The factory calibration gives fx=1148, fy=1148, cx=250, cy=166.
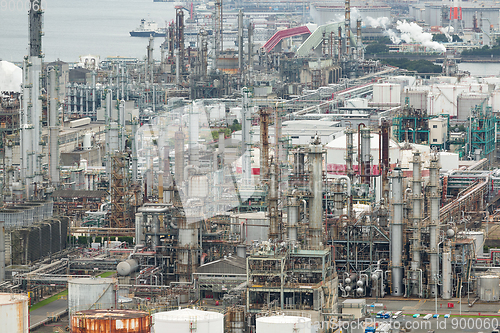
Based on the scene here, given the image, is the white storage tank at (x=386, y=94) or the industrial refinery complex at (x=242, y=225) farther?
the white storage tank at (x=386, y=94)

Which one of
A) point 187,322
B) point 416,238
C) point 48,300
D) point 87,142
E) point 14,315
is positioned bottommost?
point 48,300

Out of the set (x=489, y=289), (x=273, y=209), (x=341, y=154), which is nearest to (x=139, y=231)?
(x=273, y=209)

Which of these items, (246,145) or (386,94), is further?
(386,94)

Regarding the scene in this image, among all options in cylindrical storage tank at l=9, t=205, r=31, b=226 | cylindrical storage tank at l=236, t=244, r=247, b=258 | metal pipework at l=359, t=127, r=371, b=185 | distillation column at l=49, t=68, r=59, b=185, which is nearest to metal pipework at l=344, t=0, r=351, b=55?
distillation column at l=49, t=68, r=59, b=185

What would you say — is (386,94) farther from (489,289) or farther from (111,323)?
(111,323)

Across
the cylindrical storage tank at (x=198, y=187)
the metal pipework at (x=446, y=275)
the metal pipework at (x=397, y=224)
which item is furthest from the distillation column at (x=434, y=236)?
the cylindrical storage tank at (x=198, y=187)

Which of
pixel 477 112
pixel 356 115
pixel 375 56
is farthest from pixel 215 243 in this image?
pixel 375 56

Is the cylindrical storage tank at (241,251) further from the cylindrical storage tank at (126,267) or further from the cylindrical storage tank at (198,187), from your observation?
the cylindrical storage tank at (126,267)
